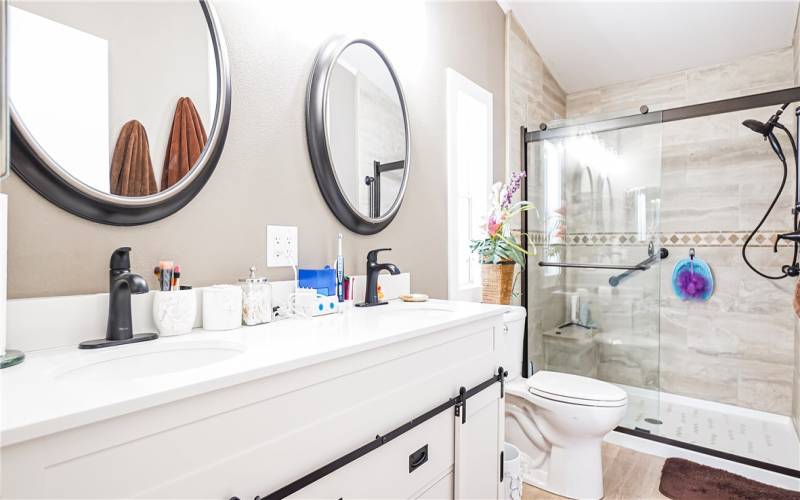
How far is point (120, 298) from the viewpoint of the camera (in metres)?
0.91

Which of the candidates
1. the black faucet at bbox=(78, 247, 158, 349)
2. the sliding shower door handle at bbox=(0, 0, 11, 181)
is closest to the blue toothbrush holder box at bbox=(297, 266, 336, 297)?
the black faucet at bbox=(78, 247, 158, 349)

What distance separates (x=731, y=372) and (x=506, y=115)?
225cm

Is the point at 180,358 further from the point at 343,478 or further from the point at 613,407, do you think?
the point at 613,407

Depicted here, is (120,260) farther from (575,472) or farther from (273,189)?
(575,472)

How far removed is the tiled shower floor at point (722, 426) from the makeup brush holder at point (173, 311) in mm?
2442

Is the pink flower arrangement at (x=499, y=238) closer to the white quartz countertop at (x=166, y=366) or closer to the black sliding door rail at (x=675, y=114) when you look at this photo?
the black sliding door rail at (x=675, y=114)

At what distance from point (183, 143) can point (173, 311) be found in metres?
0.44

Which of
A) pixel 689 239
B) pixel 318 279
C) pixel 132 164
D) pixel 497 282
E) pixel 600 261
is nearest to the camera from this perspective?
pixel 132 164

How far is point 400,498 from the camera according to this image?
3.47 feet

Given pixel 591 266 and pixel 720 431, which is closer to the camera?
pixel 720 431

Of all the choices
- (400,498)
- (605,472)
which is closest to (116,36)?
(400,498)

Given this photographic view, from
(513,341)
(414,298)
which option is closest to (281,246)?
(414,298)

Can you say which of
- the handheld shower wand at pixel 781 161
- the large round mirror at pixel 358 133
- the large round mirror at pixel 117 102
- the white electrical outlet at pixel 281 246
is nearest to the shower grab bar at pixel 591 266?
the handheld shower wand at pixel 781 161

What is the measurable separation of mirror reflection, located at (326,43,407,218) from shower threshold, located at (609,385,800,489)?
1929mm
